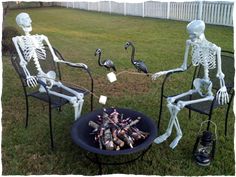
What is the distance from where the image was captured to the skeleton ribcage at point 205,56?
300 centimetres

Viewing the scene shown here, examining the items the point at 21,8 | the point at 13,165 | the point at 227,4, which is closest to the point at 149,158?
the point at 13,165

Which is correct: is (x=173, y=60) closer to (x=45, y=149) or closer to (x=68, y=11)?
(x=45, y=149)

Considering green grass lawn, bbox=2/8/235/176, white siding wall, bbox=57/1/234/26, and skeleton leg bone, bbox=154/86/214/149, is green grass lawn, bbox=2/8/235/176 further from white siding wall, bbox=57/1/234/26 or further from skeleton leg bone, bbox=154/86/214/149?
white siding wall, bbox=57/1/234/26

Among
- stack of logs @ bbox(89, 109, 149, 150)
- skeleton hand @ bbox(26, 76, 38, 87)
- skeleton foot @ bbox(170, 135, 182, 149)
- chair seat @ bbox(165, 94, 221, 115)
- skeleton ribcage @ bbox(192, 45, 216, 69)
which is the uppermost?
skeleton ribcage @ bbox(192, 45, 216, 69)

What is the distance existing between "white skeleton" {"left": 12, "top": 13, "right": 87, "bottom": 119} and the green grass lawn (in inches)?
19.4

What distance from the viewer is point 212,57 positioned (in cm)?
302

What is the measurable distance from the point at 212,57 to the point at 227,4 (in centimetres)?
666

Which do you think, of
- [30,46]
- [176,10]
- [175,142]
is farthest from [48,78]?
[176,10]

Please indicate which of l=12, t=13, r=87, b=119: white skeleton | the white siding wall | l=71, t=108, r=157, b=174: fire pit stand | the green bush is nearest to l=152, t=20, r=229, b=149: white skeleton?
l=71, t=108, r=157, b=174: fire pit stand

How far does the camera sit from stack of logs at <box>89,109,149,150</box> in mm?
2725

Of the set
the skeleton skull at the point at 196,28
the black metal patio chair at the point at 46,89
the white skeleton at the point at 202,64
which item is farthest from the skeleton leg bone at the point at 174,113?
the black metal patio chair at the point at 46,89

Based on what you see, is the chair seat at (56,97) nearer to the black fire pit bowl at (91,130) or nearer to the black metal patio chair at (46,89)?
the black metal patio chair at (46,89)

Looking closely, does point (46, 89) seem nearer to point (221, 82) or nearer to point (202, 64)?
point (202, 64)

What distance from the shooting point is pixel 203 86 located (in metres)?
3.28
